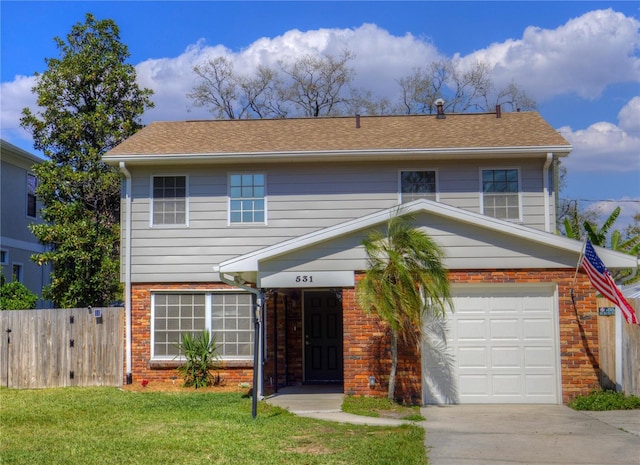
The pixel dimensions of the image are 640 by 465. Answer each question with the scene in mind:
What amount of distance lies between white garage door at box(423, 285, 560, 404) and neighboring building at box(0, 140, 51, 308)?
15.2 m

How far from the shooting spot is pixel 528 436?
33.3 ft

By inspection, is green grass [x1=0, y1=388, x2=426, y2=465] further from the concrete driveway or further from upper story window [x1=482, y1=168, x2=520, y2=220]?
upper story window [x1=482, y1=168, x2=520, y2=220]

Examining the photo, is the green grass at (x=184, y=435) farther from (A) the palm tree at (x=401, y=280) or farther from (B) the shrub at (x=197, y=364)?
(A) the palm tree at (x=401, y=280)

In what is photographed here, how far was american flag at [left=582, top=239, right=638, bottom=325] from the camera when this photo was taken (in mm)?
12180

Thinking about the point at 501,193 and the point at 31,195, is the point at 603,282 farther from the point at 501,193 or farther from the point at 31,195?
the point at 31,195

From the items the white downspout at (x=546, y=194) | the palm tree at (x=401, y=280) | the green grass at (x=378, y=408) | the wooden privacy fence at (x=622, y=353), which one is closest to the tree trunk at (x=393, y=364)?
the palm tree at (x=401, y=280)

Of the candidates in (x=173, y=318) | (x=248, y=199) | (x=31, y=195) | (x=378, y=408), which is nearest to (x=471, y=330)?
(x=378, y=408)

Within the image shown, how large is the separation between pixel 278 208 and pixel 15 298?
713 cm

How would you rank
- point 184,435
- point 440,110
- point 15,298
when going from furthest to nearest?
point 440,110, point 15,298, point 184,435

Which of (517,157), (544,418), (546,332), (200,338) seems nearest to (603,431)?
(544,418)

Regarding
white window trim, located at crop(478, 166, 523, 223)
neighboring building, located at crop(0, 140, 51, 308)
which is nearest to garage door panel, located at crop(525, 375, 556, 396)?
white window trim, located at crop(478, 166, 523, 223)

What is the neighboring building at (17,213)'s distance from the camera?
2397 centimetres

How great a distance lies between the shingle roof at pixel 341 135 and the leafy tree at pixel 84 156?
3.78m

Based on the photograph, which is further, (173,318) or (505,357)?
(173,318)
